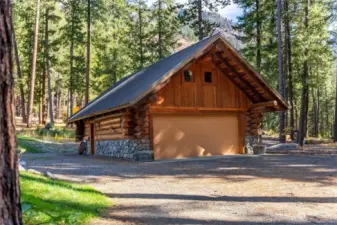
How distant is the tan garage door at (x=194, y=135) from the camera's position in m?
15.8

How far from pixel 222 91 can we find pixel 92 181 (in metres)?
9.83

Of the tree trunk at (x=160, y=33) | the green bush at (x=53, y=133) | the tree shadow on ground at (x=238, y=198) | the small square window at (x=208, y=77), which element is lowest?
the tree shadow on ground at (x=238, y=198)

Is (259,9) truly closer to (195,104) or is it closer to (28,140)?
(195,104)

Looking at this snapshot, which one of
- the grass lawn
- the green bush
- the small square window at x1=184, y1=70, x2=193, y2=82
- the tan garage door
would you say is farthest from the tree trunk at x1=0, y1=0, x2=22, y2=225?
the green bush

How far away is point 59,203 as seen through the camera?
5867 millimetres

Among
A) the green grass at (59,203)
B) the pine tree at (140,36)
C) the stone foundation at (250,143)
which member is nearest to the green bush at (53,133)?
the pine tree at (140,36)

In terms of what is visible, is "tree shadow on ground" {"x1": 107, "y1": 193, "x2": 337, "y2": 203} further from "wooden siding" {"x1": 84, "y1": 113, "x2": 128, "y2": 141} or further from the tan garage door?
"wooden siding" {"x1": 84, "y1": 113, "x2": 128, "y2": 141}

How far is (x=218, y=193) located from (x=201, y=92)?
9.64 m

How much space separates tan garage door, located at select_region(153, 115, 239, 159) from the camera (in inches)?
624

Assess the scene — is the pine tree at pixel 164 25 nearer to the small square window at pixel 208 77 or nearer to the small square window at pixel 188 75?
the small square window at pixel 208 77

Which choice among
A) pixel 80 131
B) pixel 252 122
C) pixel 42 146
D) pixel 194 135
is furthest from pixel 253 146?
pixel 42 146

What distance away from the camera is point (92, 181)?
30.4ft

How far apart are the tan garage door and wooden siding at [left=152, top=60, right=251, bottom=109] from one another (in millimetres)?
681

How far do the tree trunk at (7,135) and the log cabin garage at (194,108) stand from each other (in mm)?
11206
